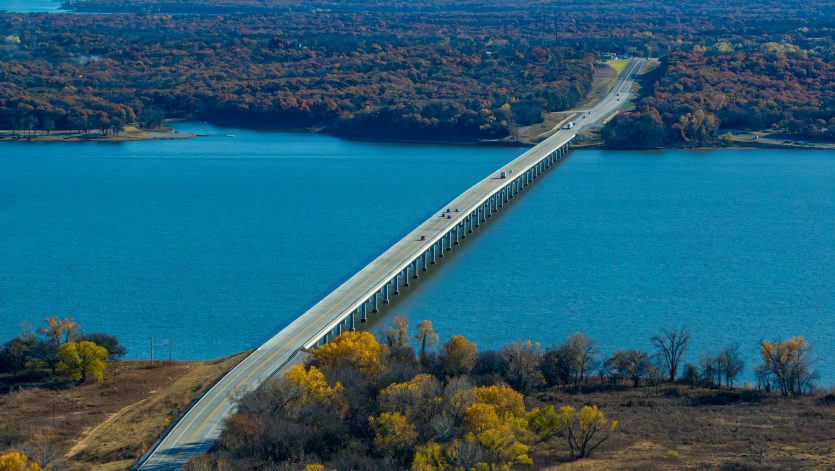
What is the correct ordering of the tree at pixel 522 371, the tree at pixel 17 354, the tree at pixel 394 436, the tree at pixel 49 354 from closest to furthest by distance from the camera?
1. the tree at pixel 394 436
2. the tree at pixel 522 371
3. the tree at pixel 17 354
4. the tree at pixel 49 354

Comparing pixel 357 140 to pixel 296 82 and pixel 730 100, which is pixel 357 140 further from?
pixel 730 100

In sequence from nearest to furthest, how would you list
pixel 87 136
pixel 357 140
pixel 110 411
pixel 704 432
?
pixel 704 432
pixel 110 411
pixel 87 136
pixel 357 140

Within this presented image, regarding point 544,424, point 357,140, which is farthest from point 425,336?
point 357,140

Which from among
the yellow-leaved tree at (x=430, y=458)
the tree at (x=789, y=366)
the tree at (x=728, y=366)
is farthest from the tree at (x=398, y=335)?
the tree at (x=789, y=366)

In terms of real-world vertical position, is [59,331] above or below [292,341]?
above

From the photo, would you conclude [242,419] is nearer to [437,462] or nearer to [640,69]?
[437,462]

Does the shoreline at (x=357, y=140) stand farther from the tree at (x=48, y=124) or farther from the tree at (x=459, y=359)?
the tree at (x=459, y=359)
